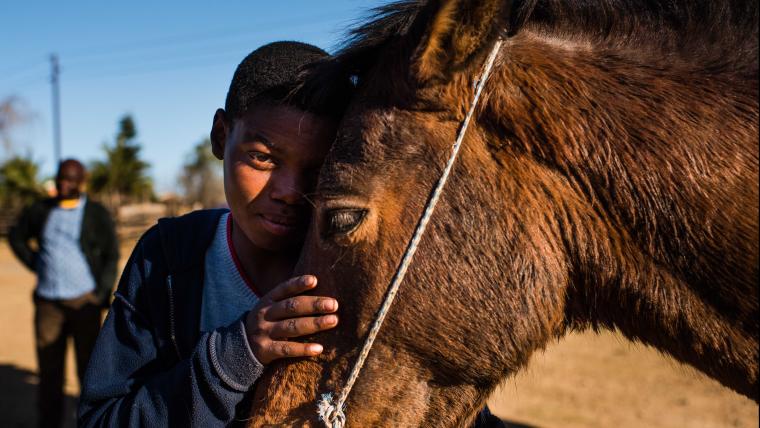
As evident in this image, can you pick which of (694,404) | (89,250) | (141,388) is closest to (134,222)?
(89,250)

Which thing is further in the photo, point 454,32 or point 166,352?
point 166,352

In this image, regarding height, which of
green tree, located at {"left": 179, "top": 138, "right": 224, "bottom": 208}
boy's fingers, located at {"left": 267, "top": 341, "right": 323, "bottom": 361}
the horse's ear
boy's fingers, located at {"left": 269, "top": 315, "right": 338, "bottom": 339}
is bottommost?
green tree, located at {"left": 179, "top": 138, "right": 224, "bottom": 208}

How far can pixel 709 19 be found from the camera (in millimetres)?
1465

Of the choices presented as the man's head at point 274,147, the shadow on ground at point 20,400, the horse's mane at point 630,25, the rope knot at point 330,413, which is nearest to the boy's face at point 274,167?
the man's head at point 274,147

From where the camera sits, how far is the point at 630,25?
5.08ft

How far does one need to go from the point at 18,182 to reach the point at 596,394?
3502 cm

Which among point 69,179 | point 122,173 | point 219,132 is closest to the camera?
point 219,132

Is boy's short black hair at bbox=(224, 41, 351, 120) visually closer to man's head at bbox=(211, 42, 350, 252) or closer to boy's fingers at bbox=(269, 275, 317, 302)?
man's head at bbox=(211, 42, 350, 252)

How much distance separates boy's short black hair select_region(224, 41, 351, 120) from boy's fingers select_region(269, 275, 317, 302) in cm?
52

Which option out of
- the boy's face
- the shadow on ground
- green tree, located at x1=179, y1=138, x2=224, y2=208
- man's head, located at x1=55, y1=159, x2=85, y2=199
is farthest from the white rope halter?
green tree, located at x1=179, y1=138, x2=224, y2=208

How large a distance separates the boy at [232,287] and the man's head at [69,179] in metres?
4.31

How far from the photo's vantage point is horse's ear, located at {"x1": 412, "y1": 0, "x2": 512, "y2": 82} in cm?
142

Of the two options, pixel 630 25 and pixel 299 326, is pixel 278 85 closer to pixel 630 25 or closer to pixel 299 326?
pixel 299 326

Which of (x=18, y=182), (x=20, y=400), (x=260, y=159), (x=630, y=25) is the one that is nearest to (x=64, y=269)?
(x=20, y=400)
